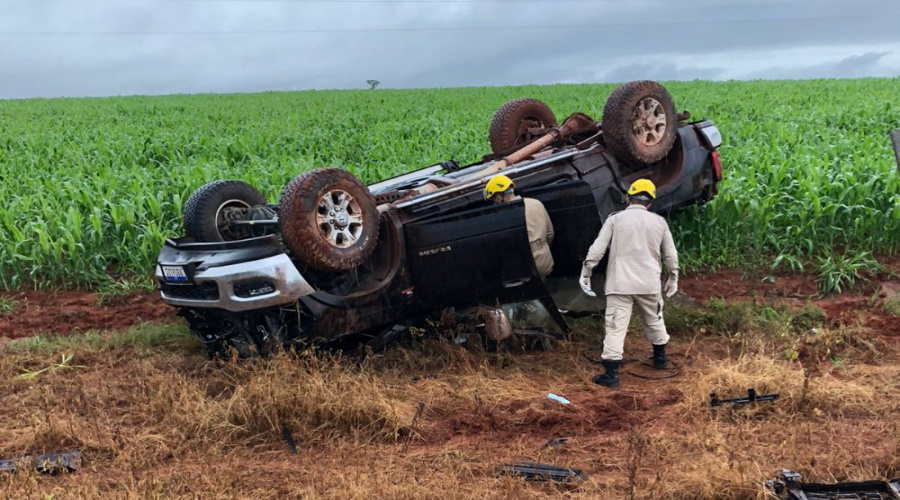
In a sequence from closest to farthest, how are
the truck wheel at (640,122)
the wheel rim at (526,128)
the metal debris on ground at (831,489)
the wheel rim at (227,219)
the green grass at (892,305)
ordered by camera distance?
the metal debris on ground at (831,489)
the wheel rim at (227,219)
the truck wheel at (640,122)
the green grass at (892,305)
the wheel rim at (526,128)

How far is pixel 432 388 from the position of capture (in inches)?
214

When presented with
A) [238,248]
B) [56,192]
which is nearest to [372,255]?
[238,248]

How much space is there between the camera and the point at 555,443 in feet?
14.9

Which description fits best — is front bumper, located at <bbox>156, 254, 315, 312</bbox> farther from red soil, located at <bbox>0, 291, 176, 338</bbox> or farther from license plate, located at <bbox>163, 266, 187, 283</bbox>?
red soil, located at <bbox>0, 291, 176, 338</bbox>

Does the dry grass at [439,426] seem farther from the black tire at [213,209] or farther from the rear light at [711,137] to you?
the rear light at [711,137]

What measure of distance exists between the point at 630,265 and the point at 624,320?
1.44 ft

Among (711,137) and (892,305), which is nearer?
(892,305)

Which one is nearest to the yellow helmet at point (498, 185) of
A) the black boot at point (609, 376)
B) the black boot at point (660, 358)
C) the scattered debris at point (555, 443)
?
the black boot at point (609, 376)

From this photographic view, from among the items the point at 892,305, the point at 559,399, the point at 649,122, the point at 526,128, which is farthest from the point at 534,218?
the point at 892,305

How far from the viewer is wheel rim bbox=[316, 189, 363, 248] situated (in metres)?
5.29

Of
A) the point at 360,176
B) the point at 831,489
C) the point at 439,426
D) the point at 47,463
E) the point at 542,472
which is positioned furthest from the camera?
the point at 360,176

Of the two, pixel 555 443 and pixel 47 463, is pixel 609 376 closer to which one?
→ pixel 555 443

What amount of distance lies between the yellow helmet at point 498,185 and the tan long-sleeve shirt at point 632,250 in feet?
2.74

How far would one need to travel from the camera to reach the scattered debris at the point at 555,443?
4500 millimetres
